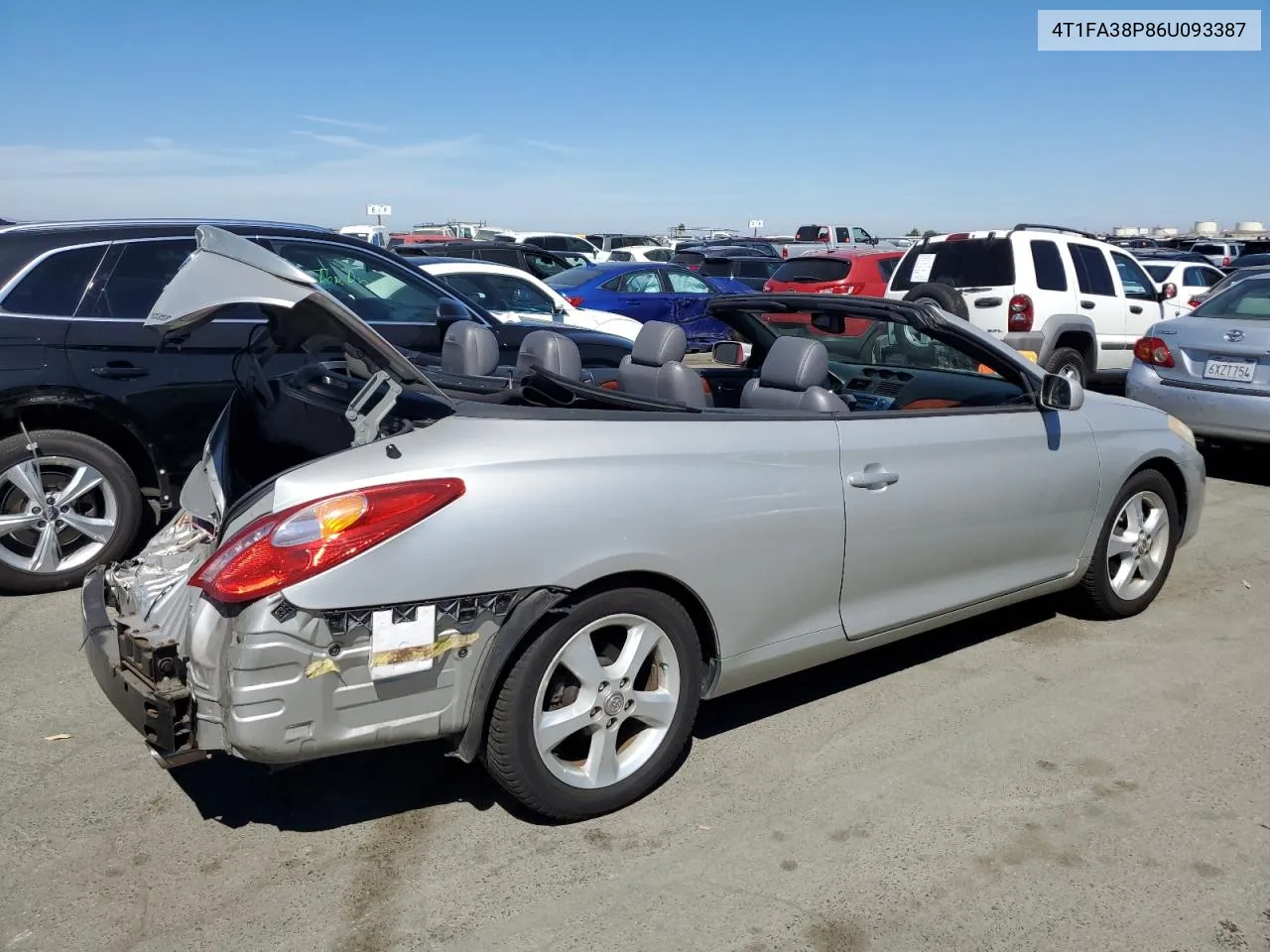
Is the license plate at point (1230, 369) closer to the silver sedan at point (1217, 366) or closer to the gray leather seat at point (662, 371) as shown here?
the silver sedan at point (1217, 366)

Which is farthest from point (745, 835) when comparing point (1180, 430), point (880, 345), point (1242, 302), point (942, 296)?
point (942, 296)

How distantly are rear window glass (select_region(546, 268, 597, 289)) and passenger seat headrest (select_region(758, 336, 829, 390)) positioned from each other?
11065 millimetres

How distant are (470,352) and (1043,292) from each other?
8.50 metres

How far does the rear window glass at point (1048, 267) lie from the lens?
11.2 m

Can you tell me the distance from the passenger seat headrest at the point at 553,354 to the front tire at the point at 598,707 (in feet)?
3.82

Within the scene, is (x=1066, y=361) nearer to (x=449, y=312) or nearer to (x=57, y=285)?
(x=449, y=312)

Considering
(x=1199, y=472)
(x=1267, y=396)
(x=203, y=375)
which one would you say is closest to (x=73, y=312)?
(x=203, y=375)

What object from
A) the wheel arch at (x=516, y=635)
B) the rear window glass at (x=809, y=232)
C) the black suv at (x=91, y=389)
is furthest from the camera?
the rear window glass at (x=809, y=232)

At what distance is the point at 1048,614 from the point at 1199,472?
104 cm

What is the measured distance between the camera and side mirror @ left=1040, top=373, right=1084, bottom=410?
14.5ft

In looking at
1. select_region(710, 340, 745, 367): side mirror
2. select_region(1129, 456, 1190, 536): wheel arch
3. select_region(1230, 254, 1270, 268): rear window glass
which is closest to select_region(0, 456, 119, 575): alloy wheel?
select_region(710, 340, 745, 367): side mirror

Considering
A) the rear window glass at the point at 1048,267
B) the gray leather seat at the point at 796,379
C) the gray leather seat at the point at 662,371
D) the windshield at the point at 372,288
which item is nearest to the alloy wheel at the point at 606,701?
the gray leather seat at the point at 662,371

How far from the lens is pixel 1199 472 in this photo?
5.34 metres

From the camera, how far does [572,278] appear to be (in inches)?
606
